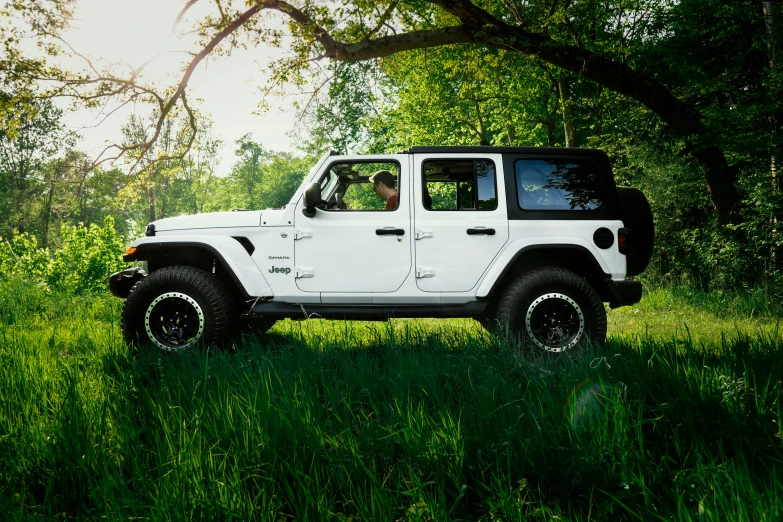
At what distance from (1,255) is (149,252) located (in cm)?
936

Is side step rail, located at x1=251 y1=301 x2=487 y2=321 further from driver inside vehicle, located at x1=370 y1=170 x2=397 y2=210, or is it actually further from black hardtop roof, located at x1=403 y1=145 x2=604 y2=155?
black hardtop roof, located at x1=403 y1=145 x2=604 y2=155

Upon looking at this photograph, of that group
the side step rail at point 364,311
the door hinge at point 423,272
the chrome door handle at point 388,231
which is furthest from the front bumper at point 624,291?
the chrome door handle at point 388,231

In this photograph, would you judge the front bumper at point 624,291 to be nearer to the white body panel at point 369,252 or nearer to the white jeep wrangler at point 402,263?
the white jeep wrangler at point 402,263

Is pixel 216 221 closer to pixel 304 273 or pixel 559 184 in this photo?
pixel 304 273

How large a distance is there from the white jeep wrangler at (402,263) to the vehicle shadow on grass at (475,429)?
1.03 meters

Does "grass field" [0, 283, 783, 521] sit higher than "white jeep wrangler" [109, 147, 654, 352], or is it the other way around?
"white jeep wrangler" [109, 147, 654, 352]

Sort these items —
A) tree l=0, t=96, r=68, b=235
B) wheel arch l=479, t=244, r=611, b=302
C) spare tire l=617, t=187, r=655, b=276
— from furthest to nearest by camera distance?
tree l=0, t=96, r=68, b=235, spare tire l=617, t=187, r=655, b=276, wheel arch l=479, t=244, r=611, b=302

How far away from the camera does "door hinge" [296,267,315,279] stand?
15.8ft

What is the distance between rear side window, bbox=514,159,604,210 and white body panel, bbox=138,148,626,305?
0.33 m

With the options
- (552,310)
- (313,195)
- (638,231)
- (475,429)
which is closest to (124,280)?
(313,195)

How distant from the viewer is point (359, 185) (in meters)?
5.30

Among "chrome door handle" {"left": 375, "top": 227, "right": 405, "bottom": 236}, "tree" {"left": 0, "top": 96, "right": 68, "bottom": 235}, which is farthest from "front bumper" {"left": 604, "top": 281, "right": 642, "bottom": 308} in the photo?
"tree" {"left": 0, "top": 96, "right": 68, "bottom": 235}

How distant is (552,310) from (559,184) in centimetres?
120

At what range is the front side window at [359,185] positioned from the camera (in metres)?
5.07
